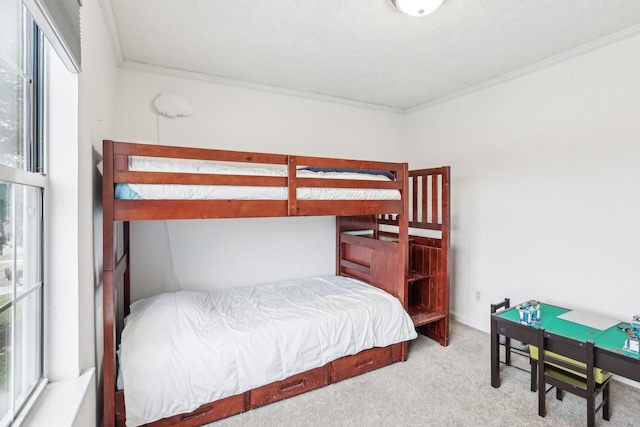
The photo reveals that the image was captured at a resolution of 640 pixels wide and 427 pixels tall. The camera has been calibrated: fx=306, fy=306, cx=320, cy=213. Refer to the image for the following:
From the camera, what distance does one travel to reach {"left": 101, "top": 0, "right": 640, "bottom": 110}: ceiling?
6.17 feet

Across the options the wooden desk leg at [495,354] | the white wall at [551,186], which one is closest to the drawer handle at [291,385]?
the wooden desk leg at [495,354]

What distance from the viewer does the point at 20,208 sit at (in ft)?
3.66

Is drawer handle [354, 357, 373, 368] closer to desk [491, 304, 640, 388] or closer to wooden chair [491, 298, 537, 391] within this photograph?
desk [491, 304, 640, 388]

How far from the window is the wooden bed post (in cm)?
37

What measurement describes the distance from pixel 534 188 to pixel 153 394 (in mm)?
3179

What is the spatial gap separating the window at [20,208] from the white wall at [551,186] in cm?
331

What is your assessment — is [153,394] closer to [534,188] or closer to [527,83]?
[534,188]

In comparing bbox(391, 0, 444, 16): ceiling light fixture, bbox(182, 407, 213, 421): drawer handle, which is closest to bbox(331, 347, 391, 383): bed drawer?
bbox(182, 407, 213, 421): drawer handle

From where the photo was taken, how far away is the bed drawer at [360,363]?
2.21 meters

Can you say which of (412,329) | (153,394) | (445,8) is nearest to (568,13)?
(445,8)

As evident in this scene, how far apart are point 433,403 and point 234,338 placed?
135 cm

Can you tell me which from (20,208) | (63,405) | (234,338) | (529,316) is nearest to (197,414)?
(234,338)

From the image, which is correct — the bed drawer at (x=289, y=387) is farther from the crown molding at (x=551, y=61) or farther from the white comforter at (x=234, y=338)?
the crown molding at (x=551, y=61)

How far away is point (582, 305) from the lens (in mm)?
2402
